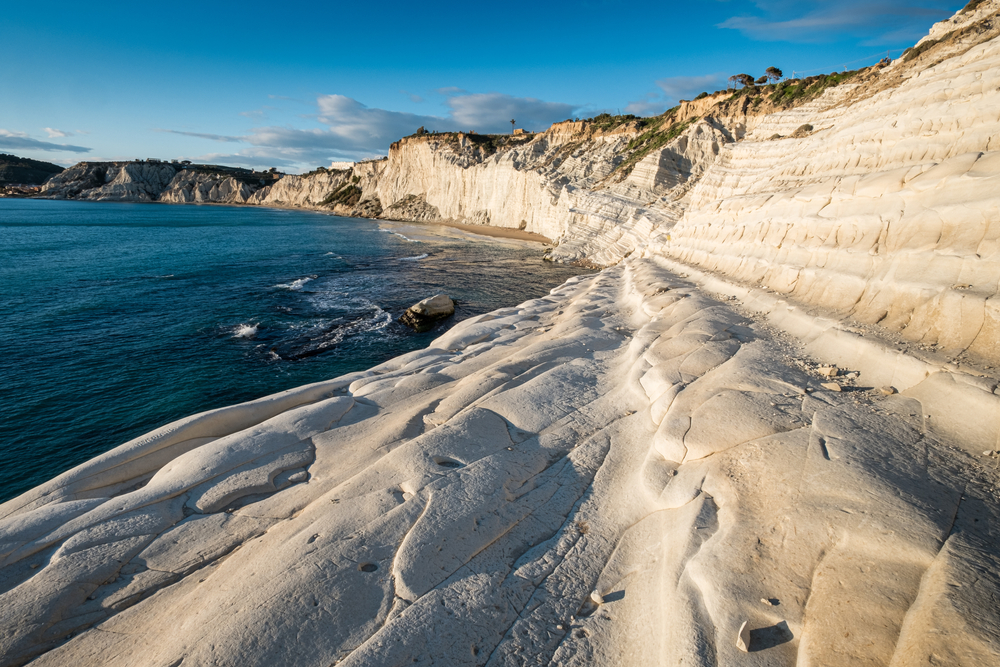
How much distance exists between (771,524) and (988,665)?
150 cm

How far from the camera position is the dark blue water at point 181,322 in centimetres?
1121

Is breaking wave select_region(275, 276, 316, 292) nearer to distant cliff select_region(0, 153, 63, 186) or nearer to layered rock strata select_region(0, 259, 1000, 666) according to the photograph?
layered rock strata select_region(0, 259, 1000, 666)

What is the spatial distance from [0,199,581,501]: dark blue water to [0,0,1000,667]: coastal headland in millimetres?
5122

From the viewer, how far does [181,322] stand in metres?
18.8

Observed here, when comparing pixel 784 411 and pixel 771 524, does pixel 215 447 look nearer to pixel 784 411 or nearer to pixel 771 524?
pixel 771 524

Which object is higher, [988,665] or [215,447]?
[988,665]

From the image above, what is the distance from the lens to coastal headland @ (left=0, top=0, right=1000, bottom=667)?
3445 mm

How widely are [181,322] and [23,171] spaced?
602ft

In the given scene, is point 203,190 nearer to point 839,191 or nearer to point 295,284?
point 295,284

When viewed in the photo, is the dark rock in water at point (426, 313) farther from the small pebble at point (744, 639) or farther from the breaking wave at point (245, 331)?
the small pebble at point (744, 639)

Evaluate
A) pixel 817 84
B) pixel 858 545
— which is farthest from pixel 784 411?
pixel 817 84

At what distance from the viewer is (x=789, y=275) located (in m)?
10.3

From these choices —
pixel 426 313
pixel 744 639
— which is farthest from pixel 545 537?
pixel 426 313

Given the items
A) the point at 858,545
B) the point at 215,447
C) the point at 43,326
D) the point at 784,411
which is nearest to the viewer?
the point at 858,545
